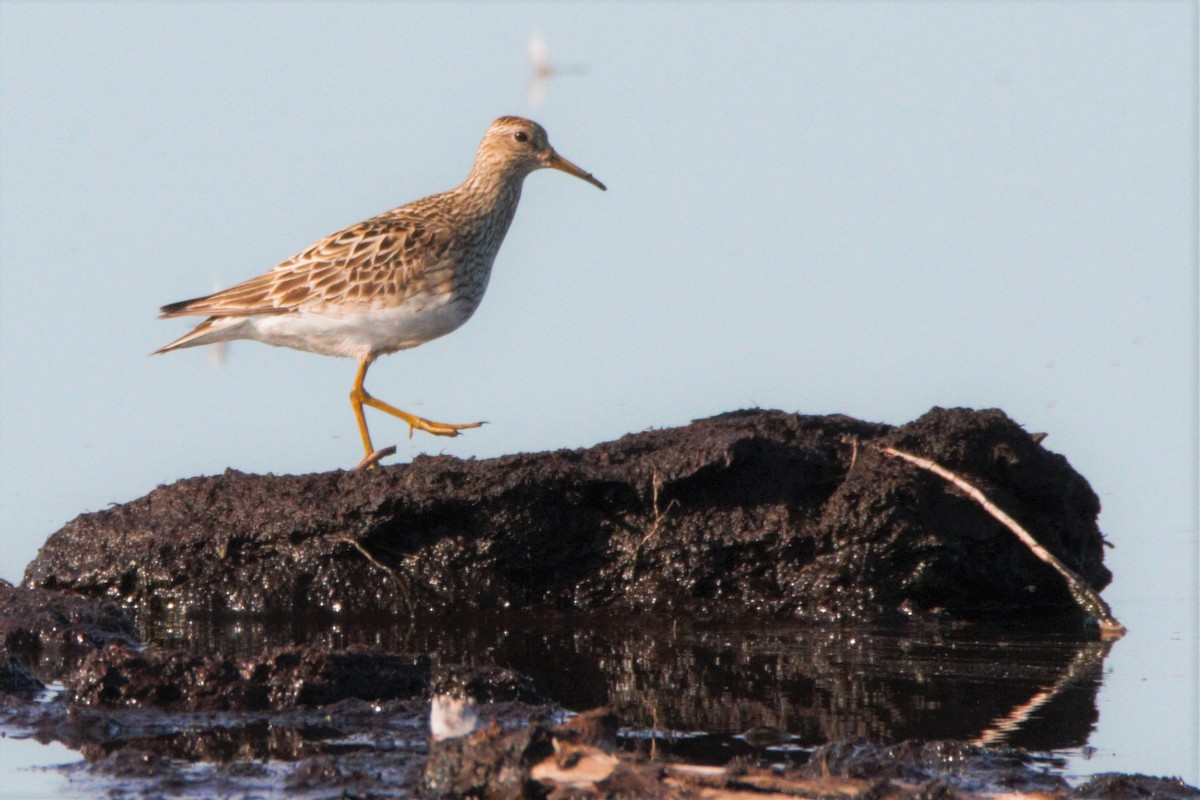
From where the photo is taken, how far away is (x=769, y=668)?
6492 millimetres

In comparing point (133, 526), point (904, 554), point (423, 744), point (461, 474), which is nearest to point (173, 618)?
point (133, 526)

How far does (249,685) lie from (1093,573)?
4.17m

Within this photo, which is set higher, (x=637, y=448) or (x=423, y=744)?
(x=637, y=448)

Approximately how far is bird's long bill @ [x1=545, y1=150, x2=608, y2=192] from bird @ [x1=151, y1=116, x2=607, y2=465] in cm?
123

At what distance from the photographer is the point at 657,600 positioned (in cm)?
730

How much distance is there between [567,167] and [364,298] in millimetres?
2226

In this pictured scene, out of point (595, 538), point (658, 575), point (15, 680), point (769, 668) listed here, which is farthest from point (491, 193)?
point (15, 680)

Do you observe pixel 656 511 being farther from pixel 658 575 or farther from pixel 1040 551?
pixel 1040 551

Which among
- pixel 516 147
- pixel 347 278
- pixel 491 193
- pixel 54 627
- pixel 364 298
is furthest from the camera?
pixel 516 147

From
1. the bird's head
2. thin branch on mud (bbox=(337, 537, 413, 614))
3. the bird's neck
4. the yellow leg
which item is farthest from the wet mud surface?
the bird's head

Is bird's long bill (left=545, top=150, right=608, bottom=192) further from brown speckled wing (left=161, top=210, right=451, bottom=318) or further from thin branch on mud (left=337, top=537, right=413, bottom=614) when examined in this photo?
thin branch on mud (left=337, top=537, right=413, bottom=614)

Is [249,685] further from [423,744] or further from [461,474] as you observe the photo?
[461,474]

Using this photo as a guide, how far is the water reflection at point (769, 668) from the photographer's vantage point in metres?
5.74

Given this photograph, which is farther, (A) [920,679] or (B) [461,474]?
(B) [461,474]
